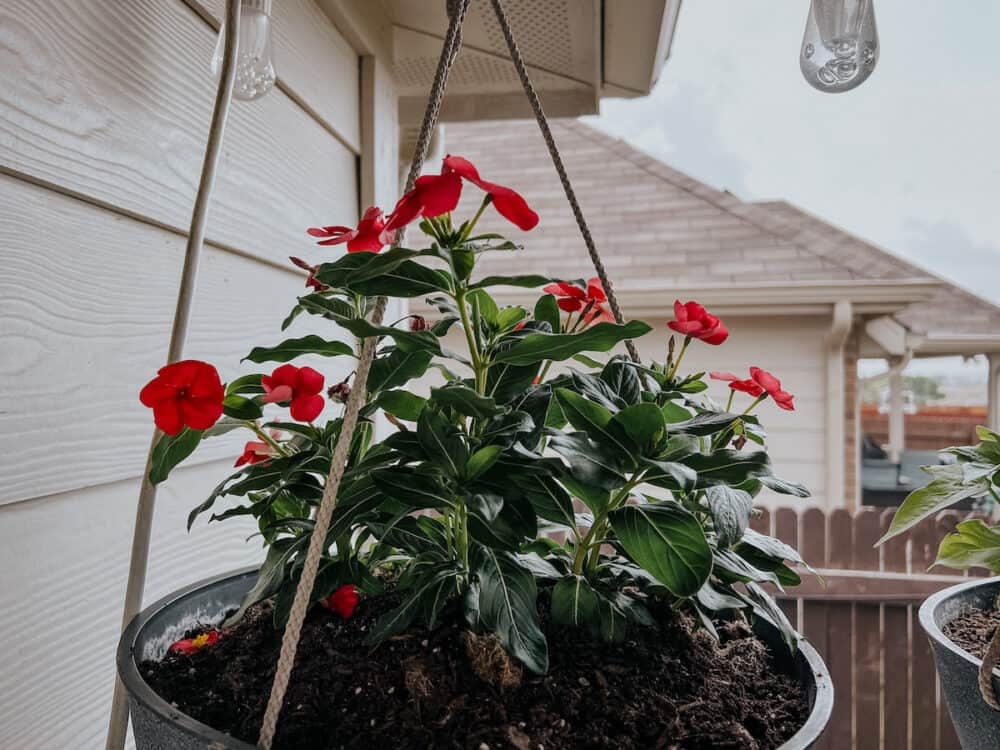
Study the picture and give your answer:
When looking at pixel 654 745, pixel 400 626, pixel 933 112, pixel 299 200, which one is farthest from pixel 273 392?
pixel 933 112

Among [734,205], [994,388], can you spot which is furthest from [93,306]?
[994,388]

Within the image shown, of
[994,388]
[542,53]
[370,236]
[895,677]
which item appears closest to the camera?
[370,236]

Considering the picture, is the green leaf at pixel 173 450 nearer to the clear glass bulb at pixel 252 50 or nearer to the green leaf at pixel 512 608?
the green leaf at pixel 512 608

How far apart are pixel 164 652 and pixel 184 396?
25cm

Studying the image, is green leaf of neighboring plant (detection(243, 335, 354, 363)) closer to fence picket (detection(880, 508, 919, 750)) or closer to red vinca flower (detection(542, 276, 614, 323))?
red vinca flower (detection(542, 276, 614, 323))

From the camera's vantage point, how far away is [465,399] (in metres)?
0.46

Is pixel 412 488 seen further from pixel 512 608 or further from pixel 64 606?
pixel 64 606

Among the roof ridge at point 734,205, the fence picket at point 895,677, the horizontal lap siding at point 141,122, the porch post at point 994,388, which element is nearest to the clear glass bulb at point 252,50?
the horizontal lap siding at point 141,122

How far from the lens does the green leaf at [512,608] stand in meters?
A: 0.49

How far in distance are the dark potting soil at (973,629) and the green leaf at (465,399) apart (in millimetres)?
659

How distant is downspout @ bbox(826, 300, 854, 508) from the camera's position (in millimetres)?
3459

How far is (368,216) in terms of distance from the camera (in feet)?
1.86

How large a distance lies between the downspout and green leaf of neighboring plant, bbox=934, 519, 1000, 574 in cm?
286

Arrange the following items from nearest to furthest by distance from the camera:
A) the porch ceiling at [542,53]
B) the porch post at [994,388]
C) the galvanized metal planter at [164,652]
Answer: the galvanized metal planter at [164,652]
the porch ceiling at [542,53]
the porch post at [994,388]
